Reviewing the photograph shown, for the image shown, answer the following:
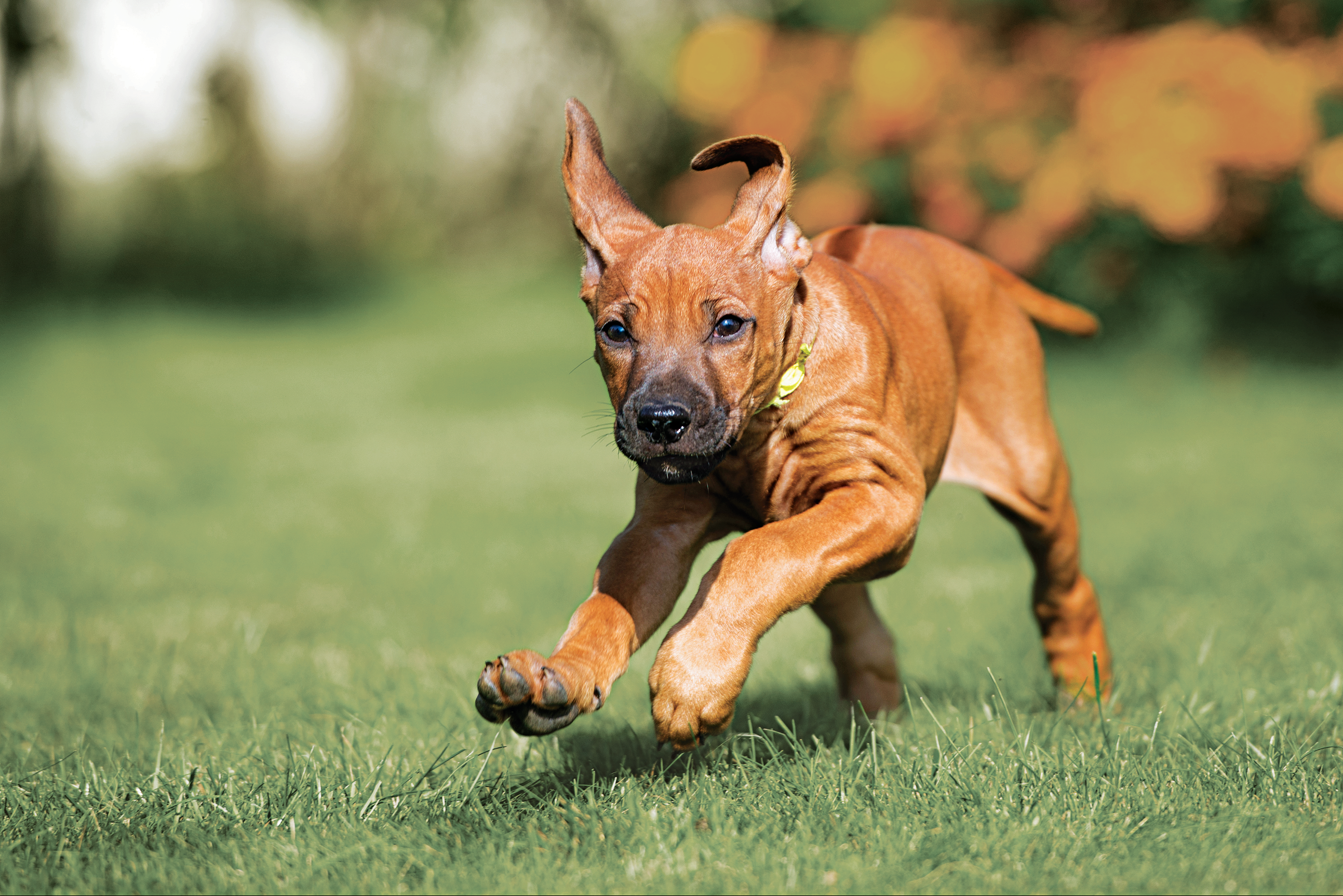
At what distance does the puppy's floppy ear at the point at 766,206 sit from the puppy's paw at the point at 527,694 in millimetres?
1219

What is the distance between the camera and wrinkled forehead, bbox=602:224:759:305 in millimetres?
3289

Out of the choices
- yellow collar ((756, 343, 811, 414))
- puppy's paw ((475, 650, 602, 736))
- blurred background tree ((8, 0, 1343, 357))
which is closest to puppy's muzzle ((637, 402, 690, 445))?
yellow collar ((756, 343, 811, 414))

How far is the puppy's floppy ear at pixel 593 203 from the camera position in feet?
11.7

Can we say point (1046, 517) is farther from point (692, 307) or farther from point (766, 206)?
point (692, 307)

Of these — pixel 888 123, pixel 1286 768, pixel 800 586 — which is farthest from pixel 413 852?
pixel 888 123

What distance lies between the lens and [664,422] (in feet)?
9.93

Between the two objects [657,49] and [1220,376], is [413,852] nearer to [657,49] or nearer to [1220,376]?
[1220,376]

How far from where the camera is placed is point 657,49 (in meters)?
14.1

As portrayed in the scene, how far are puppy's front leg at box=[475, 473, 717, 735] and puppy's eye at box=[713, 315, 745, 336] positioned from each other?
0.46 m

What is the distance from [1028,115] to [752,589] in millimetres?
8791

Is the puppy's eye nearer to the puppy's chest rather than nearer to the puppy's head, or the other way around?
the puppy's head

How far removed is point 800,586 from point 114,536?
569 cm

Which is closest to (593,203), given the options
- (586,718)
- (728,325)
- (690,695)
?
(728,325)

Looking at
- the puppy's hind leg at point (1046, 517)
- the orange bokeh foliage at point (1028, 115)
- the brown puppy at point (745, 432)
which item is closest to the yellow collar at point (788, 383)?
the brown puppy at point (745, 432)
